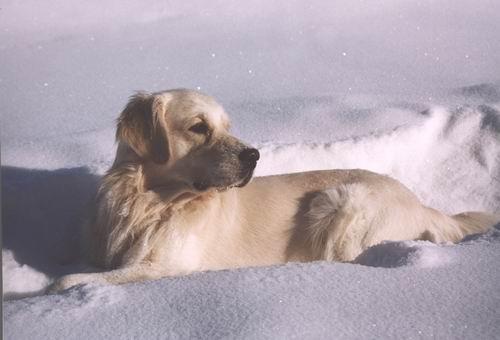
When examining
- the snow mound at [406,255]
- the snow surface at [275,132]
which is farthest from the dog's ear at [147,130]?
the snow mound at [406,255]

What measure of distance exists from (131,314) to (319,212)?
6.23ft

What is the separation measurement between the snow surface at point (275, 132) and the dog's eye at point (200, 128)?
3.17 feet

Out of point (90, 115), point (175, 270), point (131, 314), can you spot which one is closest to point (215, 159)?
point (175, 270)

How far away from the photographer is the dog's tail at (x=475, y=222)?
185 inches

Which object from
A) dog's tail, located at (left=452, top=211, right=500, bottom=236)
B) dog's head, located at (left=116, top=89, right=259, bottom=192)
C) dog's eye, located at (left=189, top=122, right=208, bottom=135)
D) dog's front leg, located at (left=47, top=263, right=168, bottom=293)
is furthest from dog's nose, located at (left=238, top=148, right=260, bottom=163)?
dog's tail, located at (left=452, top=211, right=500, bottom=236)

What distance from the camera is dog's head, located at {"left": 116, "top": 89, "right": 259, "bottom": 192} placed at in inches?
153

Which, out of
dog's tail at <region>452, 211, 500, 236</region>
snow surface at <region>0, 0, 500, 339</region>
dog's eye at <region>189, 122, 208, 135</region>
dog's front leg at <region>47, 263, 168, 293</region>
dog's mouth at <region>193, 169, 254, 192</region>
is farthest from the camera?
dog's tail at <region>452, 211, 500, 236</region>

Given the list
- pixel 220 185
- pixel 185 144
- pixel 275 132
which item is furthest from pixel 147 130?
pixel 275 132

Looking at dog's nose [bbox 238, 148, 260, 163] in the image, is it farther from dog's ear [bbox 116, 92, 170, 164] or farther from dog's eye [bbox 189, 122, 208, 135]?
dog's ear [bbox 116, 92, 170, 164]

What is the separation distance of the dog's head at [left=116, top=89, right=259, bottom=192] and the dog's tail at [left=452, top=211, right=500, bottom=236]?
1578 mm

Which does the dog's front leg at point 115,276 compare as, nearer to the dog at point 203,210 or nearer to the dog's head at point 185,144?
the dog at point 203,210

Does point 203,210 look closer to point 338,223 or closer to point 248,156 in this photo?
point 248,156

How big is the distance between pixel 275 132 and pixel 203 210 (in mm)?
2037

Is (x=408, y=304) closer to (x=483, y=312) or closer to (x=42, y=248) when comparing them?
(x=483, y=312)
